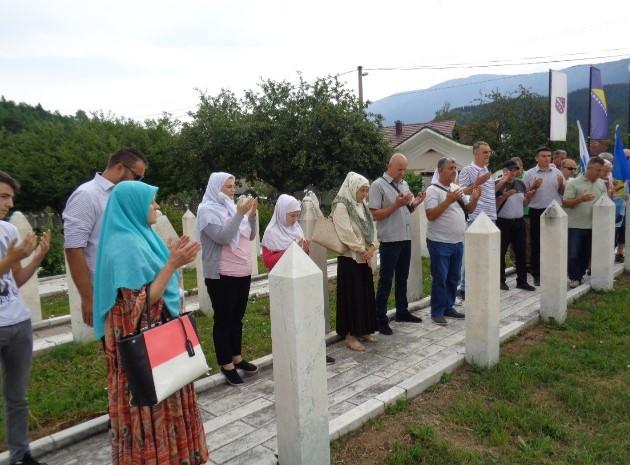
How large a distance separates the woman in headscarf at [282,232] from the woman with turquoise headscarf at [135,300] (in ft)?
7.27

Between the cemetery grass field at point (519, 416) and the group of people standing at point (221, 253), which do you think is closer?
the group of people standing at point (221, 253)

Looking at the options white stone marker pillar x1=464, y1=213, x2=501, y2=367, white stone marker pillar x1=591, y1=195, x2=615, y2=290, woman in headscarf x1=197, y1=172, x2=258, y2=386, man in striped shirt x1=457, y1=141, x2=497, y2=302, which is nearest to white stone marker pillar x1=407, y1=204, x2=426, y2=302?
man in striped shirt x1=457, y1=141, x2=497, y2=302

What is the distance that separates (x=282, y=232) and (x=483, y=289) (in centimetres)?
193

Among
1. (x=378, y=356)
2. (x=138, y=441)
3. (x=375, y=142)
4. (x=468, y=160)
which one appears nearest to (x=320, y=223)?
(x=378, y=356)

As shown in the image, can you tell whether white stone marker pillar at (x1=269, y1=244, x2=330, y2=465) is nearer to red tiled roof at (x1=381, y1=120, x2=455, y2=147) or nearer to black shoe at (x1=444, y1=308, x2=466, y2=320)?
black shoe at (x1=444, y1=308, x2=466, y2=320)

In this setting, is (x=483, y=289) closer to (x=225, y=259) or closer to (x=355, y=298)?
(x=355, y=298)

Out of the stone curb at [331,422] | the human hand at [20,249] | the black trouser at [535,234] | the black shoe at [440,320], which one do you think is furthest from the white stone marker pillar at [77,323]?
the black trouser at [535,234]

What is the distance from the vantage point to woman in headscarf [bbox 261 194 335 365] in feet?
15.5

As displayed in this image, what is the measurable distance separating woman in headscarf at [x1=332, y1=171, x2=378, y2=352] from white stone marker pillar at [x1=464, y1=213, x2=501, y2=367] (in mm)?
943

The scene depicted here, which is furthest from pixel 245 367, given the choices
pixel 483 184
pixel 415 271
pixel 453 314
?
pixel 483 184

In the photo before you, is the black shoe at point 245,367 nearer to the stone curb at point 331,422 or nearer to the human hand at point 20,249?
the stone curb at point 331,422

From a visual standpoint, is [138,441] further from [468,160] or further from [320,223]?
[468,160]

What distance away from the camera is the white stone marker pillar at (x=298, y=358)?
2.73m

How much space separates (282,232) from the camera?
15.8 feet
